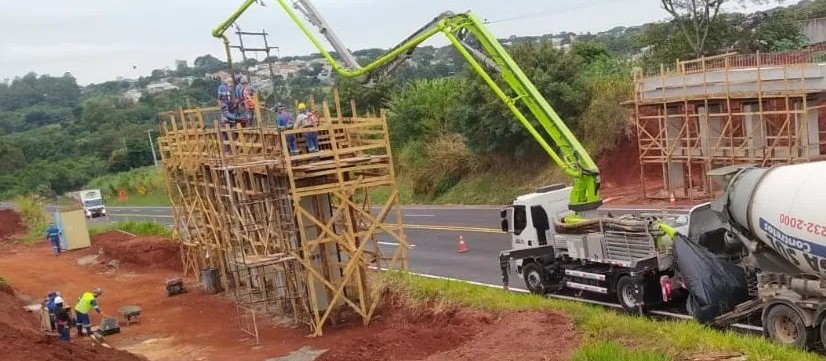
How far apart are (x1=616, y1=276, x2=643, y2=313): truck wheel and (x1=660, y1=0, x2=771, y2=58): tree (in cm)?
2713

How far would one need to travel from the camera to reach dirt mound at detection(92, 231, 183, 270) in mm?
30875

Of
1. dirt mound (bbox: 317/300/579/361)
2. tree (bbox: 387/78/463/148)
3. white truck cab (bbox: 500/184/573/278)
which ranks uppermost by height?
tree (bbox: 387/78/463/148)

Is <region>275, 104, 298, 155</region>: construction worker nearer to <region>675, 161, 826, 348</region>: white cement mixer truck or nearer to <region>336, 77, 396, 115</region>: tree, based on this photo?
<region>675, 161, 826, 348</region>: white cement mixer truck

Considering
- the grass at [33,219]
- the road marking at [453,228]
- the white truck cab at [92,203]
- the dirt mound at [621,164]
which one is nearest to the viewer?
the road marking at [453,228]

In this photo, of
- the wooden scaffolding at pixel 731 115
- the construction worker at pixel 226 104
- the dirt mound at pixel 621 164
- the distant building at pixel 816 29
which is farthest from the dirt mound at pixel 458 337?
the distant building at pixel 816 29

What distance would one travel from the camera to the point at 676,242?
13664 mm

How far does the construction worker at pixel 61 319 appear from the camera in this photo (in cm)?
1830

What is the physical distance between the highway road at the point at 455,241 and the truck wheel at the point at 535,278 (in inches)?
61.8

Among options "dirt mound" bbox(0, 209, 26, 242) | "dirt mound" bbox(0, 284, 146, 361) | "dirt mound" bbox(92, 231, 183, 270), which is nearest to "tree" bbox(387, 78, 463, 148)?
"dirt mound" bbox(92, 231, 183, 270)

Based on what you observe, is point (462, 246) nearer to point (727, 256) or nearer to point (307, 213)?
point (307, 213)

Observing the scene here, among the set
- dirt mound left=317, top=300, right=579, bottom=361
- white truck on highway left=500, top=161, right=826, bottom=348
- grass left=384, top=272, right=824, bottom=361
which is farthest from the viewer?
dirt mound left=317, top=300, right=579, bottom=361

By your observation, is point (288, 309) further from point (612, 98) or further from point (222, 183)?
point (612, 98)

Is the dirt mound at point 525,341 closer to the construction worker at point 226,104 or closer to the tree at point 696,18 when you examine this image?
the construction worker at point 226,104

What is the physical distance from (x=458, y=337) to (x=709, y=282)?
4536 mm
